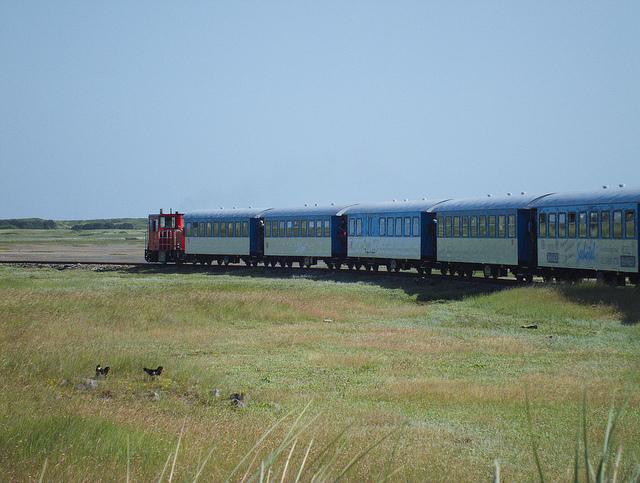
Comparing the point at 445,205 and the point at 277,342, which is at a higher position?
the point at 445,205

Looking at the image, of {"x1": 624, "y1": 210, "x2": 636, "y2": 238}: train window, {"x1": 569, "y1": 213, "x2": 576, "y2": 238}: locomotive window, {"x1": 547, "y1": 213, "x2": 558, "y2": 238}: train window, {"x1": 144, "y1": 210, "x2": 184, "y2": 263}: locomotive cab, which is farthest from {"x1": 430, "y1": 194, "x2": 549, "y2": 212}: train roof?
{"x1": 144, "y1": 210, "x2": 184, "y2": 263}: locomotive cab

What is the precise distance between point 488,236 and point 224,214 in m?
24.5

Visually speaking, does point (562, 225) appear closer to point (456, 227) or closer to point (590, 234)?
point (590, 234)

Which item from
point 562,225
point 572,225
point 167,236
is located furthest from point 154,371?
point 167,236

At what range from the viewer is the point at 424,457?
1054 cm

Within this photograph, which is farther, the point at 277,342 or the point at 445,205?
the point at 445,205

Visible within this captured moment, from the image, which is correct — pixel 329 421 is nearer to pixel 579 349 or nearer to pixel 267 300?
pixel 579 349

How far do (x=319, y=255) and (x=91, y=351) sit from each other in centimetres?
3462

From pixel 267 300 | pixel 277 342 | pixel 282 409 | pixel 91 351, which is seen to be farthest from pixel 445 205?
pixel 282 409

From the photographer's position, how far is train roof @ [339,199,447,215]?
4616 centimetres

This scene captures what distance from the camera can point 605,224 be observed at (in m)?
32.4

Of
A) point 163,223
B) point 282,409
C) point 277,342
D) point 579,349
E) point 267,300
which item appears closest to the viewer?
point 282,409

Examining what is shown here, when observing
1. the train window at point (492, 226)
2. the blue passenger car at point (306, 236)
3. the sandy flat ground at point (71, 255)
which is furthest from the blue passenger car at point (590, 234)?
the sandy flat ground at point (71, 255)

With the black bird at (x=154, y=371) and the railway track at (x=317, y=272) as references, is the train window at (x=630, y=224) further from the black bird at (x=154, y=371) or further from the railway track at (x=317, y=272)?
the black bird at (x=154, y=371)
